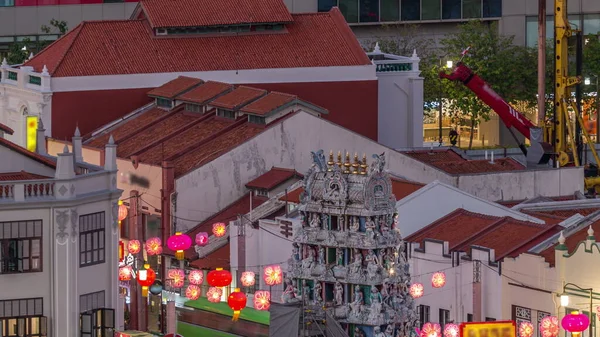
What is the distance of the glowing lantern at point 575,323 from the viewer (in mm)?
99500

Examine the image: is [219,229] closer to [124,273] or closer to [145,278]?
[124,273]

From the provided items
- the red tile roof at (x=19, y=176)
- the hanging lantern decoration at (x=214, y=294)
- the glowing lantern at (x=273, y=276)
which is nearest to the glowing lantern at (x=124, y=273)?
the hanging lantern decoration at (x=214, y=294)

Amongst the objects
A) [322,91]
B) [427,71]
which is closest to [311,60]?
[322,91]

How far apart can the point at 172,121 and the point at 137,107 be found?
6752 mm

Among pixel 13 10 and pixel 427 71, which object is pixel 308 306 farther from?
pixel 13 10

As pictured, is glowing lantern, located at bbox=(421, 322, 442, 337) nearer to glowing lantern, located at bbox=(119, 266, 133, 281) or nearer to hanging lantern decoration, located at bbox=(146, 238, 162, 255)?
glowing lantern, located at bbox=(119, 266, 133, 281)

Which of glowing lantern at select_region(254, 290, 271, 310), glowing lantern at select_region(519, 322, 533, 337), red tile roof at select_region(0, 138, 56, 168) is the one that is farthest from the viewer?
glowing lantern at select_region(254, 290, 271, 310)

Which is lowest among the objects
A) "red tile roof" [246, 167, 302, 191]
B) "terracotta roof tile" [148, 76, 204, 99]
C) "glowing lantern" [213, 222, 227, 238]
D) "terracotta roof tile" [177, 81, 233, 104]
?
"glowing lantern" [213, 222, 227, 238]

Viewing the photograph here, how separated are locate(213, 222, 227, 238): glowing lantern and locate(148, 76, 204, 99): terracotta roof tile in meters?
18.6

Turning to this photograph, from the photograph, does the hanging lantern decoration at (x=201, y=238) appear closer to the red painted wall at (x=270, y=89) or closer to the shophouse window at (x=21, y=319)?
the shophouse window at (x=21, y=319)

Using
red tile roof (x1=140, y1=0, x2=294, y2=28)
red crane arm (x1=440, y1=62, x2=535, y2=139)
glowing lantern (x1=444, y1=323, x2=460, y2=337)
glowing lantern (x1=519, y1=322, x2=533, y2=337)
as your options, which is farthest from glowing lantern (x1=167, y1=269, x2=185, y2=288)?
red crane arm (x1=440, y1=62, x2=535, y2=139)

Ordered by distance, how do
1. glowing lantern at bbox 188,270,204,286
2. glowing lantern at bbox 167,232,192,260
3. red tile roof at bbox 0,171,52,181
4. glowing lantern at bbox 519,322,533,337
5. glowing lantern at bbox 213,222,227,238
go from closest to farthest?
red tile roof at bbox 0,171,52,181
glowing lantern at bbox 519,322,533,337
glowing lantern at bbox 167,232,192,260
glowing lantern at bbox 188,270,204,286
glowing lantern at bbox 213,222,227,238

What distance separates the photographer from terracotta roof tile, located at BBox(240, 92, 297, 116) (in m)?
132

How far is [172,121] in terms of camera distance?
138m
